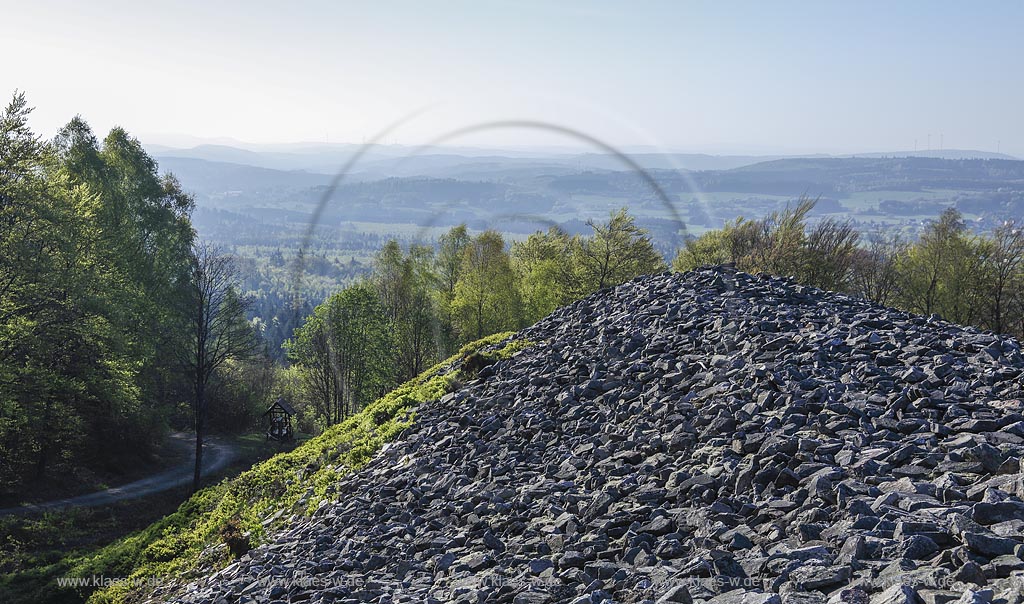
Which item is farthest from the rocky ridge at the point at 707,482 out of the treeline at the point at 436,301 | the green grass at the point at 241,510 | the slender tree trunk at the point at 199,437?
the treeline at the point at 436,301

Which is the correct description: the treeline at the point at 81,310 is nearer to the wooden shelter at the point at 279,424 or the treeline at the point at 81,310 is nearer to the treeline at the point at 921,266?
Answer: the wooden shelter at the point at 279,424

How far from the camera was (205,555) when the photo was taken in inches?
470

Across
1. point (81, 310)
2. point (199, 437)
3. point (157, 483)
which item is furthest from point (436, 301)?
point (81, 310)

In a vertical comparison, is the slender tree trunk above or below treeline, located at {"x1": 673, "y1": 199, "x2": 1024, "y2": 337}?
below

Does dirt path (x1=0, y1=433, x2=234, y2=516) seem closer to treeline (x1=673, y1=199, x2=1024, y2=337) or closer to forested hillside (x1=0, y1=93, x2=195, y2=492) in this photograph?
forested hillside (x1=0, y1=93, x2=195, y2=492)

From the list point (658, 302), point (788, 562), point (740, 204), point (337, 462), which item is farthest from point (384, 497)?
Answer: point (740, 204)

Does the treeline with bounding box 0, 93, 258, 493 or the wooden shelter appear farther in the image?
the wooden shelter

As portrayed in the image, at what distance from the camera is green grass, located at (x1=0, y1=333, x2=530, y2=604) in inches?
492

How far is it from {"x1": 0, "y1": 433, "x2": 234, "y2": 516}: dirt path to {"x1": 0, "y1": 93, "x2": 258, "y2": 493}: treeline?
208cm

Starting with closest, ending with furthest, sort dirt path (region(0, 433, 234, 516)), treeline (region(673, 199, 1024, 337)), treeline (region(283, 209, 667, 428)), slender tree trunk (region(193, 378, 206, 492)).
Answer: dirt path (region(0, 433, 234, 516))
slender tree trunk (region(193, 378, 206, 492))
treeline (region(673, 199, 1024, 337))
treeline (region(283, 209, 667, 428))

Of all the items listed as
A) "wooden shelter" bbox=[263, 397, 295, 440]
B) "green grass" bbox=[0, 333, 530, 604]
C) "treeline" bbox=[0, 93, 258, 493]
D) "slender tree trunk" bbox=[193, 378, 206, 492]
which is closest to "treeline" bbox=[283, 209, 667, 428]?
"wooden shelter" bbox=[263, 397, 295, 440]

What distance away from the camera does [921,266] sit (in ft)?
134

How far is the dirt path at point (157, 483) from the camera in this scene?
78.5 feet

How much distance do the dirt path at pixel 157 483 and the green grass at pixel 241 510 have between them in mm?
7621
